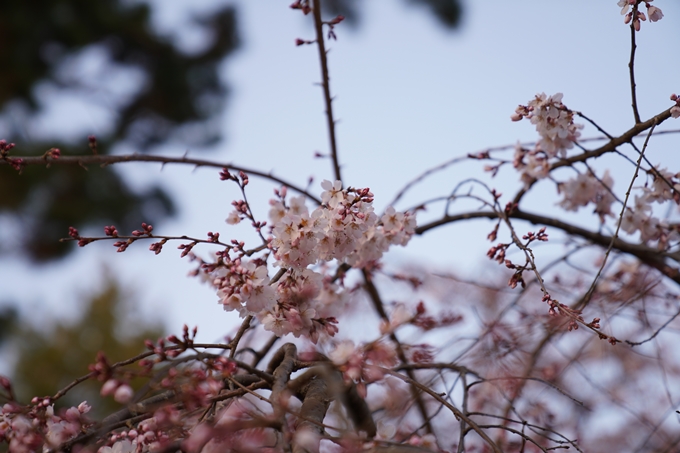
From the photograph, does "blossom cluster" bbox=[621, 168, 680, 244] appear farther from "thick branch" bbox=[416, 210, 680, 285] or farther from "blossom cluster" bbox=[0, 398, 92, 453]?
"blossom cluster" bbox=[0, 398, 92, 453]

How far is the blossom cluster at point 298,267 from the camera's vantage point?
127cm

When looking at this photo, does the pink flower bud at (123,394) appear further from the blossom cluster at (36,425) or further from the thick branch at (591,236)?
the thick branch at (591,236)

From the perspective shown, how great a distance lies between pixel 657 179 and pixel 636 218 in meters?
0.21

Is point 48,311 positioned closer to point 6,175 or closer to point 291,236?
point 6,175

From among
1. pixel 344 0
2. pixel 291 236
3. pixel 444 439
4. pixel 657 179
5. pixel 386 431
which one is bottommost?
pixel 386 431

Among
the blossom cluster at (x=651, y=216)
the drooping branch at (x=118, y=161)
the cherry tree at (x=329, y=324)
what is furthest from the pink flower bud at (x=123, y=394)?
the blossom cluster at (x=651, y=216)

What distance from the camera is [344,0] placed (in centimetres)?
549

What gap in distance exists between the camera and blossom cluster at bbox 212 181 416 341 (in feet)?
4.16

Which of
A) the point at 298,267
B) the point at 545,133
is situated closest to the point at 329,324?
Result: the point at 298,267

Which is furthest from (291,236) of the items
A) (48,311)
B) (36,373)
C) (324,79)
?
(48,311)

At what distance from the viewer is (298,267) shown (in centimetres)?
137

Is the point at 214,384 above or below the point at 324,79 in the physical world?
below

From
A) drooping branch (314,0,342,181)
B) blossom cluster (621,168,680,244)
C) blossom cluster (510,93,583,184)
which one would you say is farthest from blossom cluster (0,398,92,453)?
blossom cluster (621,168,680,244)

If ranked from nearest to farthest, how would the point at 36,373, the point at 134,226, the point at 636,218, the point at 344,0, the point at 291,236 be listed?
the point at 291,236, the point at 636,218, the point at 344,0, the point at 134,226, the point at 36,373
